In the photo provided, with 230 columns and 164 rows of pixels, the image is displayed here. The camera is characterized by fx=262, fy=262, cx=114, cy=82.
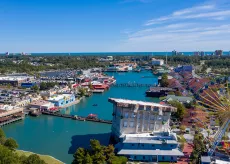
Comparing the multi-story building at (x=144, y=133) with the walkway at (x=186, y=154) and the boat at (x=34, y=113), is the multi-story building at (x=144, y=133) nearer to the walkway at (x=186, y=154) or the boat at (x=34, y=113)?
the walkway at (x=186, y=154)

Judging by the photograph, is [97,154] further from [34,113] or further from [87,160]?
[34,113]

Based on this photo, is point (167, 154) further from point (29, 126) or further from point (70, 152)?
point (29, 126)

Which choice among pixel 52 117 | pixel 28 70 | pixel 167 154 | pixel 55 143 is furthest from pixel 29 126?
pixel 28 70

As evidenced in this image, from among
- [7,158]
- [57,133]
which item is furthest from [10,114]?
[7,158]

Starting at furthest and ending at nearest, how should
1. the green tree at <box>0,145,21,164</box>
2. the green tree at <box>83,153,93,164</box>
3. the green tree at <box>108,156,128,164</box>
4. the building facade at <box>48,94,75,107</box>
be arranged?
the building facade at <box>48,94,75,107</box>, the green tree at <box>108,156,128,164</box>, the green tree at <box>83,153,93,164</box>, the green tree at <box>0,145,21,164</box>

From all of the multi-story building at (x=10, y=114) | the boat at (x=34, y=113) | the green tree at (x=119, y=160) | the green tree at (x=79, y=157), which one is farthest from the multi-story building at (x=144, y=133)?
the boat at (x=34, y=113)

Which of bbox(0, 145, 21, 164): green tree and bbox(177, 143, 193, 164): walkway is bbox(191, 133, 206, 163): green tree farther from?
Answer: bbox(0, 145, 21, 164): green tree

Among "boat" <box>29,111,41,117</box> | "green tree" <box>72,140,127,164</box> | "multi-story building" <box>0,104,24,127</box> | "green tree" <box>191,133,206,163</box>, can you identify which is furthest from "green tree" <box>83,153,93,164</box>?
"boat" <box>29,111,41,117</box>

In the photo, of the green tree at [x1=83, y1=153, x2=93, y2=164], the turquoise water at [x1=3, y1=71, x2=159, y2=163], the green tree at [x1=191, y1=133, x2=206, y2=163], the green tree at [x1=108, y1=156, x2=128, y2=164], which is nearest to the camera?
the green tree at [x1=83, y1=153, x2=93, y2=164]

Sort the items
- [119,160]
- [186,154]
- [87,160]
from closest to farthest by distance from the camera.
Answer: [87,160] → [119,160] → [186,154]
